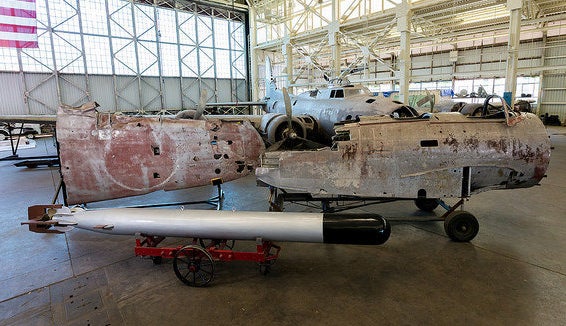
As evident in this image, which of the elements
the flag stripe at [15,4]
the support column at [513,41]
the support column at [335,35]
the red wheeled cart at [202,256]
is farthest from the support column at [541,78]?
the flag stripe at [15,4]

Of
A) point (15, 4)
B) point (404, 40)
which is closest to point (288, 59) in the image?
point (404, 40)

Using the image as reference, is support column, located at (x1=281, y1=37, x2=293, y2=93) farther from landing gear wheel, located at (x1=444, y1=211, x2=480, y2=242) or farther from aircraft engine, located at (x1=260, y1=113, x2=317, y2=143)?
landing gear wheel, located at (x1=444, y1=211, x2=480, y2=242)

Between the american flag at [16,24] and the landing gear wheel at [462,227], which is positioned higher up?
the american flag at [16,24]

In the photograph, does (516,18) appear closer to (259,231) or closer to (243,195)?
(243,195)

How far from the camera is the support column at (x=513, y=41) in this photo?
54.0ft

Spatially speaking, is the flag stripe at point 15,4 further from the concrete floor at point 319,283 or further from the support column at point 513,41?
the support column at point 513,41

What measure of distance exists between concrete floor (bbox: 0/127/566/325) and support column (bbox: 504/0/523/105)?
12.6 metres

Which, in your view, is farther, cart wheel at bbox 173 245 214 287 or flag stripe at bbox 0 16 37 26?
flag stripe at bbox 0 16 37 26

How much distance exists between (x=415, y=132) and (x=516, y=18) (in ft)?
50.8

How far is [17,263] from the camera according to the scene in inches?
232

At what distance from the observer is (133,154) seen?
742 centimetres

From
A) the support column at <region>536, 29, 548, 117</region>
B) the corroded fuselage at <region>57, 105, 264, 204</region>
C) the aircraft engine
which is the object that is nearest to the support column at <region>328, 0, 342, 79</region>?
the aircraft engine

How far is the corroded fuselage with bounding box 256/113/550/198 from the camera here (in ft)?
20.4

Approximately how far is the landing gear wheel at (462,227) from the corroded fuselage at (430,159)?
475 millimetres
